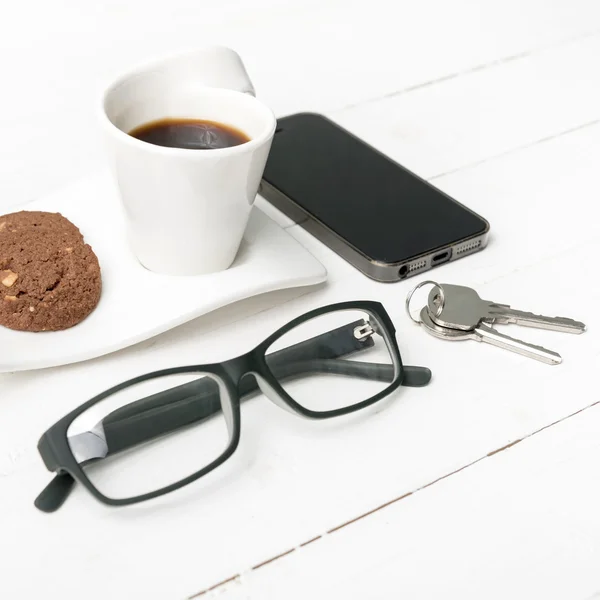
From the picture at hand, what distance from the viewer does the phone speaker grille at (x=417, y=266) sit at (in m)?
0.66

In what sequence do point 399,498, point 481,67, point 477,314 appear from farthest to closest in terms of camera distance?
point 481,67
point 477,314
point 399,498

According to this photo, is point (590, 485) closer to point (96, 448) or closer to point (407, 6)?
point (96, 448)

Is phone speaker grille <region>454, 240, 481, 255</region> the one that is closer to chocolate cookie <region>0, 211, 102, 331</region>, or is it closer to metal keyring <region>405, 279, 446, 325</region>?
metal keyring <region>405, 279, 446, 325</region>

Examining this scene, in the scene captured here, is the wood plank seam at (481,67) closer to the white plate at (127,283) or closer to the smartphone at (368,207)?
the smartphone at (368,207)

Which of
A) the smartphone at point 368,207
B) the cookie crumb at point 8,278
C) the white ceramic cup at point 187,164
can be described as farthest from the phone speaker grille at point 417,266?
the cookie crumb at point 8,278

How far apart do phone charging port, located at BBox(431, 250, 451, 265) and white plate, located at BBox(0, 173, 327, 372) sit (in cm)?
9

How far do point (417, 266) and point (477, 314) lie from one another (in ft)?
0.22

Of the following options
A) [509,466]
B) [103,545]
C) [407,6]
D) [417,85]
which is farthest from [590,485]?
[407,6]

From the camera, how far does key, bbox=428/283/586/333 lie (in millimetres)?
611

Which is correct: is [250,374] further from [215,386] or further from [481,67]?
[481,67]

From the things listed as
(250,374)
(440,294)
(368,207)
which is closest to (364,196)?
(368,207)

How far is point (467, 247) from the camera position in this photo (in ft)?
2.24

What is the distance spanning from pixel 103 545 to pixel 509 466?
0.23 m

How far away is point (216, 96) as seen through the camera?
0.60m
